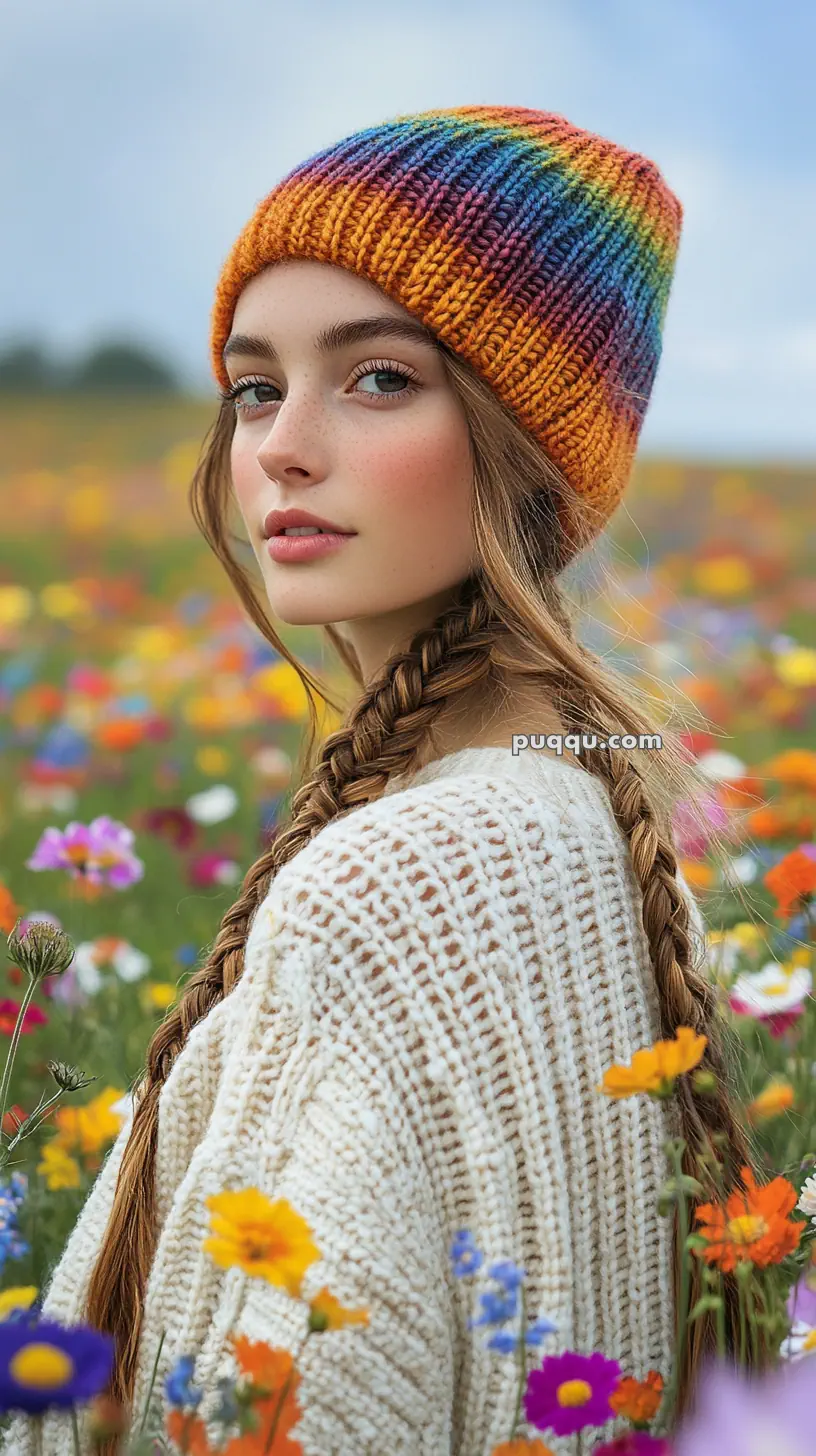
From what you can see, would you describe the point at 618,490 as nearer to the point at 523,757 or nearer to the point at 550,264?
the point at 550,264

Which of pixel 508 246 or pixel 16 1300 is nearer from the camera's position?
pixel 16 1300

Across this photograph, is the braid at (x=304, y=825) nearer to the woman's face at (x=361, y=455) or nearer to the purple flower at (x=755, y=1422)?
the woman's face at (x=361, y=455)

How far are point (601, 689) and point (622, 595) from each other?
0.36m

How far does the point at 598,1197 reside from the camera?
4.90ft

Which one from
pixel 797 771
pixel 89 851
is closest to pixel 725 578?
pixel 797 771

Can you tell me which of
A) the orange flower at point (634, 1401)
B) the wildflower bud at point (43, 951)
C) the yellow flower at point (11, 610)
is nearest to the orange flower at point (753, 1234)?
the orange flower at point (634, 1401)

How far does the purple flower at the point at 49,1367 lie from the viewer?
88 cm

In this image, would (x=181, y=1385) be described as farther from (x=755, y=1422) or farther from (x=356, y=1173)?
(x=755, y=1422)

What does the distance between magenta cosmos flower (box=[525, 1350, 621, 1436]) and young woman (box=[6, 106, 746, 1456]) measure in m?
0.20

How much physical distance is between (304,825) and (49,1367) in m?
0.82

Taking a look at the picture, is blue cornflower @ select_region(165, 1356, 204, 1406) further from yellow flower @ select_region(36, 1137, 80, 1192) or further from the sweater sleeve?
yellow flower @ select_region(36, 1137, 80, 1192)

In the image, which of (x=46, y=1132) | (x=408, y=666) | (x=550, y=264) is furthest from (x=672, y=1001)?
(x=46, y=1132)

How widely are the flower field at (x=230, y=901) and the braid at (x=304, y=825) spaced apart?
11 centimetres

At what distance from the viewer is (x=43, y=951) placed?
1.47m
